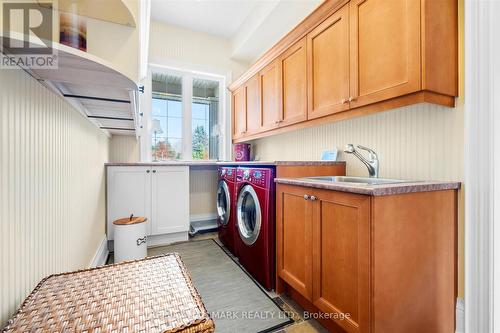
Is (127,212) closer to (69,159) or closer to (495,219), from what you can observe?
(69,159)

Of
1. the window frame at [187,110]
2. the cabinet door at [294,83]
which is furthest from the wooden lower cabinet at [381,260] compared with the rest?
the window frame at [187,110]

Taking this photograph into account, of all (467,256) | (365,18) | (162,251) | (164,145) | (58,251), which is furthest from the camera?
(164,145)

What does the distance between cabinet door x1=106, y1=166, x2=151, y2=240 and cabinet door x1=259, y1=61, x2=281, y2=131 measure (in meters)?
1.52

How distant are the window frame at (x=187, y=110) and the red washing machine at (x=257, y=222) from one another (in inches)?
64.5

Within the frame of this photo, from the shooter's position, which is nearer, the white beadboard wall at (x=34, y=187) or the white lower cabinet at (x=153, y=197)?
the white beadboard wall at (x=34, y=187)

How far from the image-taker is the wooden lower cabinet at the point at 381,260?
1026mm

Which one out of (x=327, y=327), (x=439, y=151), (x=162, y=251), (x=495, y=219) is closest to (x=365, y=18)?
(x=439, y=151)

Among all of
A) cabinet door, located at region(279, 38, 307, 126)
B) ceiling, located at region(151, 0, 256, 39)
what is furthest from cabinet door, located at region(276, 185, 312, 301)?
ceiling, located at region(151, 0, 256, 39)

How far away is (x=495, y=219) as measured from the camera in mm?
1088

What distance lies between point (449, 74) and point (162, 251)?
287cm

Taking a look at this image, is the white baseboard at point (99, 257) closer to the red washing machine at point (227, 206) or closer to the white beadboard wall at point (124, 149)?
the white beadboard wall at point (124, 149)

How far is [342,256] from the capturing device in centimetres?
116

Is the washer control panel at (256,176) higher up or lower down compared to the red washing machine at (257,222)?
higher up

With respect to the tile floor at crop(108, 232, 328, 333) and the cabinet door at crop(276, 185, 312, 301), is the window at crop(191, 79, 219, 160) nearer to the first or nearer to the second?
the cabinet door at crop(276, 185, 312, 301)
